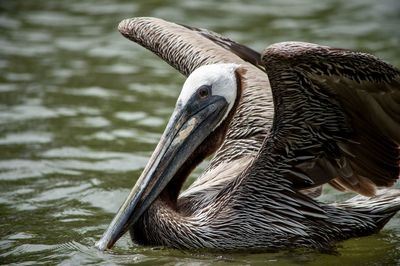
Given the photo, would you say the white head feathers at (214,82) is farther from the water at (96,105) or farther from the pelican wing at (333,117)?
the water at (96,105)

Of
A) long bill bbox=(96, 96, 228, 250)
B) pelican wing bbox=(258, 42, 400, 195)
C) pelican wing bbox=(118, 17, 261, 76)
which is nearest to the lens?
pelican wing bbox=(258, 42, 400, 195)

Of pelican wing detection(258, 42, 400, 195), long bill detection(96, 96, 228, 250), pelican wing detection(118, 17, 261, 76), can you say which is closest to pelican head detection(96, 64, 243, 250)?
long bill detection(96, 96, 228, 250)

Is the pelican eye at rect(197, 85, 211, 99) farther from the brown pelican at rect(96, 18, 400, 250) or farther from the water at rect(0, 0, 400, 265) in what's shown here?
the water at rect(0, 0, 400, 265)

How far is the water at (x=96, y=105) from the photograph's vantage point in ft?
22.1

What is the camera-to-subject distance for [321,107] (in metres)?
6.35

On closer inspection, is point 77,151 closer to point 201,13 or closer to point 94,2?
point 201,13

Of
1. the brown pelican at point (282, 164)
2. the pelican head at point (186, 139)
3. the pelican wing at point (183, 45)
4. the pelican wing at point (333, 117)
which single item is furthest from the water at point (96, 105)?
the pelican wing at point (183, 45)

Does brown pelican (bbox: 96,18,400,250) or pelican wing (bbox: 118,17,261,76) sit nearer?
brown pelican (bbox: 96,18,400,250)

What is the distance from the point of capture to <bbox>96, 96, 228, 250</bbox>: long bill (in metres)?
6.53

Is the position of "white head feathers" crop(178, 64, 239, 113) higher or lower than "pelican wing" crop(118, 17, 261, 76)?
lower

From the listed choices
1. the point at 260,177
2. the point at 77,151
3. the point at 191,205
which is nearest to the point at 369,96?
the point at 260,177

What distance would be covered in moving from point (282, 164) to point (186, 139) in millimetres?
707

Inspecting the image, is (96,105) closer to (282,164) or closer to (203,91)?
(203,91)

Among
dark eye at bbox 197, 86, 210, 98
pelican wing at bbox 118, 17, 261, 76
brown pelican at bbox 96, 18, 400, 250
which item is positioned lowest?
brown pelican at bbox 96, 18, 400, 250
